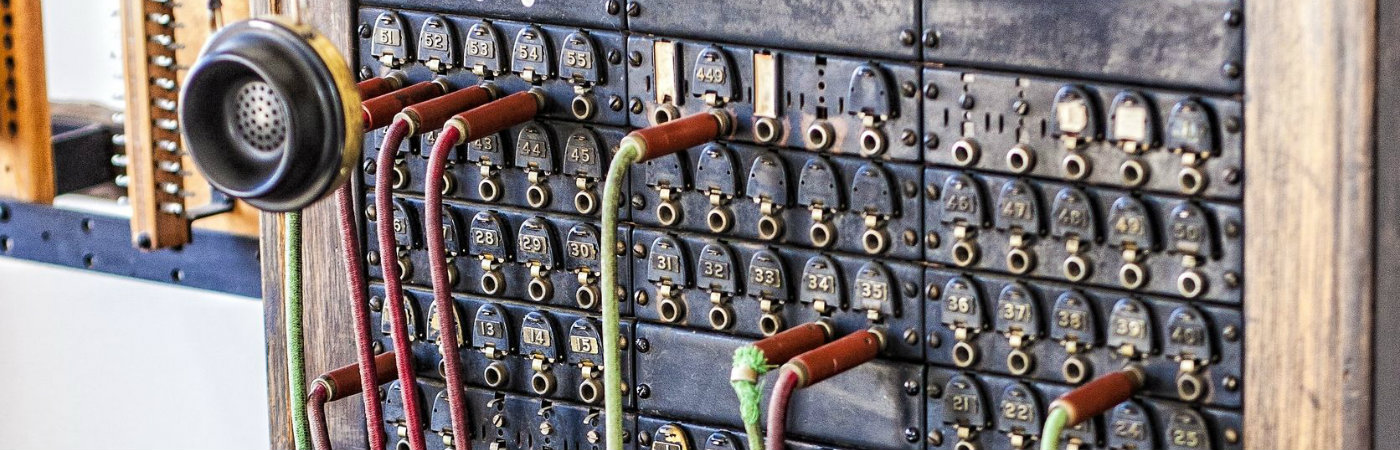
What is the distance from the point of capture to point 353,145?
4.90ft

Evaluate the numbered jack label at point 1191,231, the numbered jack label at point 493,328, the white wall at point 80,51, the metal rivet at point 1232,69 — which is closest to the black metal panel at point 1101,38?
the metal rivet at point 1232,69

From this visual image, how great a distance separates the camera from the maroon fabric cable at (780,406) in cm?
156

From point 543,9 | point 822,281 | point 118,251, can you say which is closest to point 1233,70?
point 822,281

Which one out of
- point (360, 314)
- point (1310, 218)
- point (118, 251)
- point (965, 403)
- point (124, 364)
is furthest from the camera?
point (124, 364)

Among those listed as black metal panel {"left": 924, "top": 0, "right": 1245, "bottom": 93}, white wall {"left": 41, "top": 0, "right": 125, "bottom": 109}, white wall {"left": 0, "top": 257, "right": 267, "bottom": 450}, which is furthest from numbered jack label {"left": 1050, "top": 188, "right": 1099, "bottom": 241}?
white wall {"left": 41, "top": 0, "right": 125, "bottom": 109}

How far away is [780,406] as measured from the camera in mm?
1564

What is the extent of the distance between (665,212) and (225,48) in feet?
1.50

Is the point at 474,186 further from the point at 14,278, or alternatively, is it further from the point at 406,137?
the point at 14,278

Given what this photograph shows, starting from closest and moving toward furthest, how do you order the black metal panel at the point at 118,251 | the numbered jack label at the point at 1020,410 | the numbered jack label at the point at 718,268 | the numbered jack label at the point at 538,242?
the numbered jack label at the point at 1020,410
the numbered jack label at the point at 718,268
the numbered jack label at the point at 538,242
the black metal panel at the point at 118,251

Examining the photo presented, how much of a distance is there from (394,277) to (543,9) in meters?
0.31

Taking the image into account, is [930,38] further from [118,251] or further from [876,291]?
[118,251]

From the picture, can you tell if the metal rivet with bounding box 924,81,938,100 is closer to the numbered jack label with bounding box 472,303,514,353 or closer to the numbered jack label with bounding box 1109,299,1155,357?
the numbered jack label with bounding box 1109,299,1155,357

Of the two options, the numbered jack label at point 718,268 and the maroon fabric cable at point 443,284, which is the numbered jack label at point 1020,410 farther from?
the maroon fabric cable at point 443,284

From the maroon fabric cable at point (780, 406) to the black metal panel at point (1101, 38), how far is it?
31 centimetres
